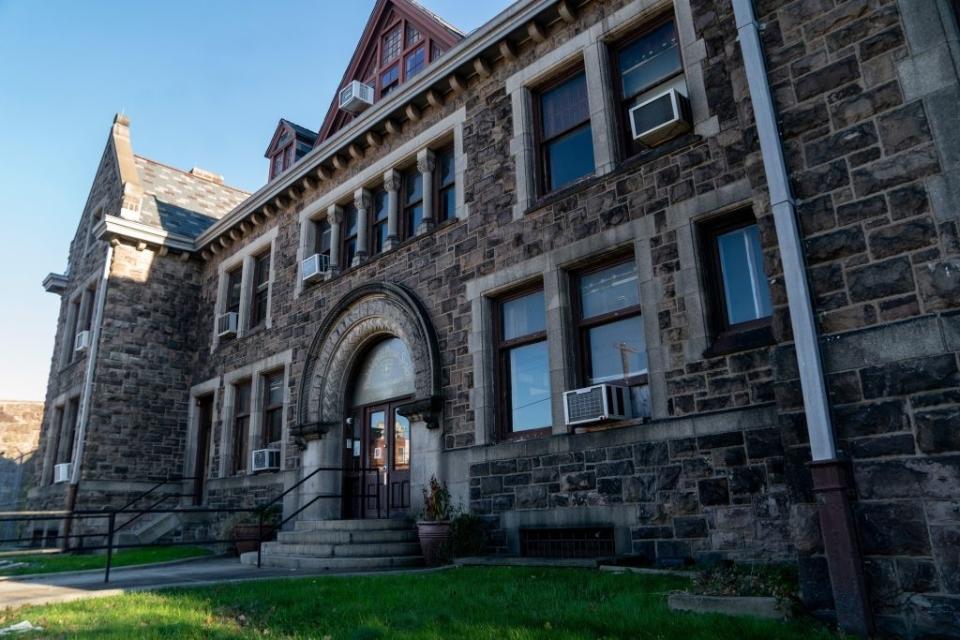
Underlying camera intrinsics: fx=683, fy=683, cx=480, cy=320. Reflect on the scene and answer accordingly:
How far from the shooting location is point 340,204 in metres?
13.6

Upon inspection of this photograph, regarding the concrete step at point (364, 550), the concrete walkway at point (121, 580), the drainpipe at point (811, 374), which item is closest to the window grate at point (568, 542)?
→ the concrete walkway at point (121, 580)

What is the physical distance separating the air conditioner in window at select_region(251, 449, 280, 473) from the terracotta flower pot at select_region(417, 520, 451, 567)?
572cm

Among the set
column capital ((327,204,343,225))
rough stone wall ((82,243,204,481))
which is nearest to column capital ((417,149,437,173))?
column capital ((327,204,343,225))

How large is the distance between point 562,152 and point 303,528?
6.87 m

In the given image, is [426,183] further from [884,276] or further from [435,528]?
[884,276]

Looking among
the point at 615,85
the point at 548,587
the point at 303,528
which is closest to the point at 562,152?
the point at 615,85

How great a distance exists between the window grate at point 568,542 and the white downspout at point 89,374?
39.1 feet

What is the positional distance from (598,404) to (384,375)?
5326 millimetres

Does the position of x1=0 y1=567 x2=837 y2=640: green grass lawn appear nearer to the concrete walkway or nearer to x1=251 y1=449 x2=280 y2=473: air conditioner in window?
the concrete walkway

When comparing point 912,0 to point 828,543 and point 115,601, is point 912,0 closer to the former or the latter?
point 828,543

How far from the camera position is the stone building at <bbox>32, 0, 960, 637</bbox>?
4.38m

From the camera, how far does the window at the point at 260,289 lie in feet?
51.0

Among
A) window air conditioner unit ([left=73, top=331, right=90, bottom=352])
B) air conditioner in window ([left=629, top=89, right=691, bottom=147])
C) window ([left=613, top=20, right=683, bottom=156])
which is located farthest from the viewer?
window air conditioner unit ([left=73, top=331, right=90, bottom=352])

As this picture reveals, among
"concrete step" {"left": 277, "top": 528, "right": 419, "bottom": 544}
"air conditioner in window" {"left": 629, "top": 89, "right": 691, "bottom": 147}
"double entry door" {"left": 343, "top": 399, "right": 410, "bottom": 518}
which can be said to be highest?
"air conditioner in window" {"left": 629, "top": 89, "right": 691, "bottom": 147}
